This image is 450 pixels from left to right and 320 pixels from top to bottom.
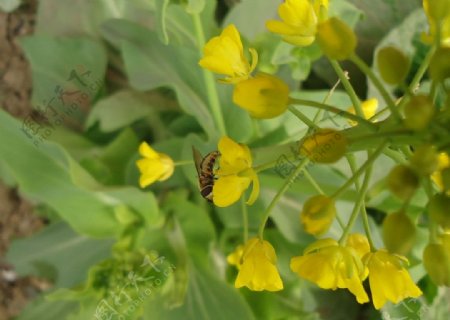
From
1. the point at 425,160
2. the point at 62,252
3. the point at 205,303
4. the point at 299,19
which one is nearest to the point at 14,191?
the point at 62,252

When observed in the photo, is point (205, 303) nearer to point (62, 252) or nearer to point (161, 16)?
point (62, 252)

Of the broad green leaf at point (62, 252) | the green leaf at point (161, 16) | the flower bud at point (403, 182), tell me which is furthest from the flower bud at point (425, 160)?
the broad green leaf at point (62, 252)

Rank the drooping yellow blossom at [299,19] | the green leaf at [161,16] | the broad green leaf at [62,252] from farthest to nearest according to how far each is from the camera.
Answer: the broad green leaf at [62,252], the green leaf at [161,16], the drooping yellow blossom at [299,19]

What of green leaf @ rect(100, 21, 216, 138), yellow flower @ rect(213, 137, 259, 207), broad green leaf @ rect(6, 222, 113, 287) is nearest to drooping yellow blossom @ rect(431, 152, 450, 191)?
yellow flower @ rect(213, 137, 259, 207)

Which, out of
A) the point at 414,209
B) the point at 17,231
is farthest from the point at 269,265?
the point at 17,231

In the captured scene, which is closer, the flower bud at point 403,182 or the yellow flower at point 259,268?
the flower bud at point 403,182

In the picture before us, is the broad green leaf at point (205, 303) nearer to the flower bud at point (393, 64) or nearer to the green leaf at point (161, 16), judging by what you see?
the green leaf at point (161, 16)

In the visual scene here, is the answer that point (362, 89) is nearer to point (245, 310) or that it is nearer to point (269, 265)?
point (245, 310)
